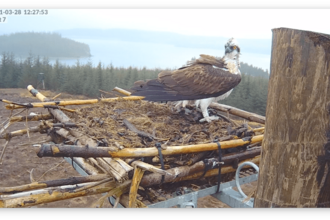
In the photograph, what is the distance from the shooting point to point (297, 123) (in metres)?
1.13

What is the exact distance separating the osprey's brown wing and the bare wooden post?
2016 millimetres

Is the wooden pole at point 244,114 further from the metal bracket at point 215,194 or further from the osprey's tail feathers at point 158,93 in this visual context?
the metal bracket at point 215,194

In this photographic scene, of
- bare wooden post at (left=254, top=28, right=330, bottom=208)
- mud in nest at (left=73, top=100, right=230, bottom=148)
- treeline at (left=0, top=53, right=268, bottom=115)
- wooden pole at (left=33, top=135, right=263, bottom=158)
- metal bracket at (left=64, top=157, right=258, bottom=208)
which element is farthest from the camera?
treeline at (left=0, top=53, right=268, bottom=115)

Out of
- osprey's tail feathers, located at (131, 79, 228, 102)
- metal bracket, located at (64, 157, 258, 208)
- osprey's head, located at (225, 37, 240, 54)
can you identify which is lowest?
metal bracket, located at (64, 157, 258, 208)

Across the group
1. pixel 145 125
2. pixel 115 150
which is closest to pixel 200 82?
pixel 145 125

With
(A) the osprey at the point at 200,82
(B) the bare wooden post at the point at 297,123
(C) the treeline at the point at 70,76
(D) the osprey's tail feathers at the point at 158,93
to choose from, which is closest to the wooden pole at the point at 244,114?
(A) the osprey at the point at 200,82

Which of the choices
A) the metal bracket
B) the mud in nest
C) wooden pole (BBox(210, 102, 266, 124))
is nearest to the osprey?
the mud in nest

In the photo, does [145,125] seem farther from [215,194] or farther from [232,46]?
[232,46]

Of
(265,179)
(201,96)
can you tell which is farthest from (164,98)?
(265,179)

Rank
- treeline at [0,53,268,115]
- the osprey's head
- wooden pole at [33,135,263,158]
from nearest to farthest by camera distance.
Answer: wooden pole at [33,135,263,158], the osprey's head, treeline at [0,53,268,115]

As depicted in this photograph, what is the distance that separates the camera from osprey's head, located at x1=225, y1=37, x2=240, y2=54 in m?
3.42

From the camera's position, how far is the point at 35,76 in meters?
13.0

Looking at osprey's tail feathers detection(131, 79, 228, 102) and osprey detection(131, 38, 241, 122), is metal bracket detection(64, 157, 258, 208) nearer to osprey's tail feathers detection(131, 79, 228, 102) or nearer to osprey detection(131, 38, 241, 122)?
osprey detection(131, 38, 241, 122)
